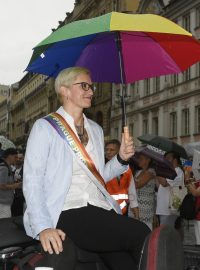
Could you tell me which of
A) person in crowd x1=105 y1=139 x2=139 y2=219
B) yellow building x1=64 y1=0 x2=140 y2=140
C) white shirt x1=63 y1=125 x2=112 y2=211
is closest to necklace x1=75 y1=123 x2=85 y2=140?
white shirt x1=63 y1=125 x2=112 y2=211

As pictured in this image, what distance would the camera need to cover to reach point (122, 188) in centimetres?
728

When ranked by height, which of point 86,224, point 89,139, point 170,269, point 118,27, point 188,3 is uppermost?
point 188,3

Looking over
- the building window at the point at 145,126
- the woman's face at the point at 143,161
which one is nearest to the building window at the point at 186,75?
the building window at the point at 145,126

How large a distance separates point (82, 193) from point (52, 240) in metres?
0.39

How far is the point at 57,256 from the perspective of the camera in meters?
2.70

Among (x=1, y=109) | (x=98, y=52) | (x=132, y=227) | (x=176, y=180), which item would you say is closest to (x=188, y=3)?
(x=176, y=180)

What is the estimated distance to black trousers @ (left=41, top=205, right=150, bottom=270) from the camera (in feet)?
9.07

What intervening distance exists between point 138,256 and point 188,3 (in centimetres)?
3370

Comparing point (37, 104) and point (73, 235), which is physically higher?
point (37, 104)

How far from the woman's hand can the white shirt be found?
21 cm

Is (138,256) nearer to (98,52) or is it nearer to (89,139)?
(89,139)

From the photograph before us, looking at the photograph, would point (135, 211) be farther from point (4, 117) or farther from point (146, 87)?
point (4, 117)

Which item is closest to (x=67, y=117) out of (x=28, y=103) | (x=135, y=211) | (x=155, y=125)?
(x=135, y=211)

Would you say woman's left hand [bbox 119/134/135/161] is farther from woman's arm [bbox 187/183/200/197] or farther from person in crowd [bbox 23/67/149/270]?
woman's arm [bbox 187/183/200/197]
